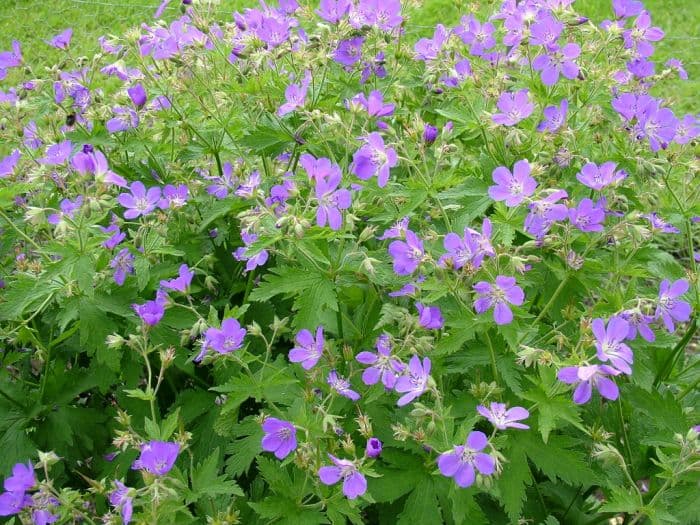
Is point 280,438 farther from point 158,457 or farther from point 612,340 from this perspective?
point 612,340

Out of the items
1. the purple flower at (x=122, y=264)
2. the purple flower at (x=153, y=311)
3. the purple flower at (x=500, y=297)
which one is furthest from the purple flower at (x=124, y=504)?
the purple flower at (x=500, y=297)

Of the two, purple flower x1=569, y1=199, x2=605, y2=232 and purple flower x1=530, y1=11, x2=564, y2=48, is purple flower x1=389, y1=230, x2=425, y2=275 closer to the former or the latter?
purple flower x1=569, y1=199, x2=605, y2=232

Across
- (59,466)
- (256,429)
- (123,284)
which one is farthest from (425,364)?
(59,466)

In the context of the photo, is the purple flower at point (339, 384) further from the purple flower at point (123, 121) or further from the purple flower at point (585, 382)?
the purple flower at point (123, 121)

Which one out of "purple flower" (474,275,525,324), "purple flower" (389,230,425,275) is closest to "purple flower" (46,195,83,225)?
"purple flower" (389,230,425,275)

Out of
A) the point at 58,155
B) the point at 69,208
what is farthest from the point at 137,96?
the point at 69,208

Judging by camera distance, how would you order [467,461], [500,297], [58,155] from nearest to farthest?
[467,461]
[500,297]
[58,155]
